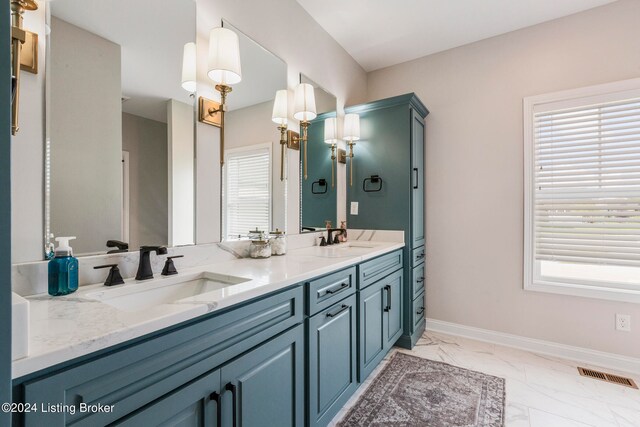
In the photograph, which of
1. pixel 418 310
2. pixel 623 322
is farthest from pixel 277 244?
pixel 623 322

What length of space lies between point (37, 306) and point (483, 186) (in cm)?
303

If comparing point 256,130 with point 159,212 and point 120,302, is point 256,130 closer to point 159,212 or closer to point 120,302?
point 159,212

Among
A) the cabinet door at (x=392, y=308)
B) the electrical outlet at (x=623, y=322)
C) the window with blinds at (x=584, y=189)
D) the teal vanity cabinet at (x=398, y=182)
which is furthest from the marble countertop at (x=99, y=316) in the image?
the electrical outlet at (x=623, y=322)

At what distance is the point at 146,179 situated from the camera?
132 cm

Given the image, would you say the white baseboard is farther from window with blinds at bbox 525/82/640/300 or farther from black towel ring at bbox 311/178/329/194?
black towel ring at bbox 311/178/329/194

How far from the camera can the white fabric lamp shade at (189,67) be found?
1.46 m

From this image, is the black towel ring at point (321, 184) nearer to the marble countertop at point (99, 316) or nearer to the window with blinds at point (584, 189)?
the marble countertop at point (99, 316)

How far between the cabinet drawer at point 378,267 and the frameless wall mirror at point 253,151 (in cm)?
66

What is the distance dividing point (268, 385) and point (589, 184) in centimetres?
276

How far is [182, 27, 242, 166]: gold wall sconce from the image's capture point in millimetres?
1473

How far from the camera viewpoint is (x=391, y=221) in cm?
265
